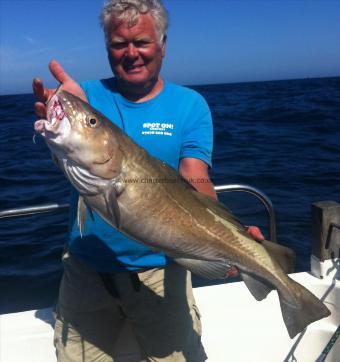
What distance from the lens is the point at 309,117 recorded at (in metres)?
26.0

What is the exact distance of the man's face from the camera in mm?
2881

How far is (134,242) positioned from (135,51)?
1273mm

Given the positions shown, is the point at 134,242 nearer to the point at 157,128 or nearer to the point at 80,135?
the point at 157,128

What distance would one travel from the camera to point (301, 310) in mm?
2840

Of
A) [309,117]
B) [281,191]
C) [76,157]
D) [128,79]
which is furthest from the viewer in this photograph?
[309,117]

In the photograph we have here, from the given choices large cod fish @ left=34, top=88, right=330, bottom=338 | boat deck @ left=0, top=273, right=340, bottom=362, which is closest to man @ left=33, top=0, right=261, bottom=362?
A: large cod fish @ left=34, top=88, right=330, bottom=338

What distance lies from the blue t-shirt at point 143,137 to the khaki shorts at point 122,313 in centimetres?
13

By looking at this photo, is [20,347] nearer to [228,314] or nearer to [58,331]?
[58,331]

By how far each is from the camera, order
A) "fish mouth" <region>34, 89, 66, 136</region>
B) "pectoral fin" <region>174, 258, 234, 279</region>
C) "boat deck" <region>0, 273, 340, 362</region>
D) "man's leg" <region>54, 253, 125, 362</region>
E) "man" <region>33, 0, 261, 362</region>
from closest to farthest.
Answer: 1. "fish mouth" <region>34, 89, 66, 136</region>
2. "pectoral fin" <region>174, 258, 234, 279</region>
3. "man" <region>33, 0, 261, 362</region>
4. "man's leg" <region>54, 253, 125, 362</region>
5. "boat deck" <region>0, 273, 340, 362</region>

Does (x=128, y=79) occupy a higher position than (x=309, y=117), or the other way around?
(x=128, y=79)

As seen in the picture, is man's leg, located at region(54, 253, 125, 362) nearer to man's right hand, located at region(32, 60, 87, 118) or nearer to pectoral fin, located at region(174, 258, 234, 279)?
pectoral fin, located at region(174, 258, 234, 279)

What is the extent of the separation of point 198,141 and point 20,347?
89.6 inches

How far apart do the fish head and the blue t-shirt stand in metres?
0.40

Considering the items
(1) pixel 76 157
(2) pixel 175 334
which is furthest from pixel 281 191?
→ (1) pixel 76 157
